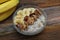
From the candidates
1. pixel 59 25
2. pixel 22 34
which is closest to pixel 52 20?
pixel 59 25

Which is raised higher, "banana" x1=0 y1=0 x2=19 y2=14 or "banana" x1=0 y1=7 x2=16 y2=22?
"banana" x1=0 y1=0 x2=19 y2=14

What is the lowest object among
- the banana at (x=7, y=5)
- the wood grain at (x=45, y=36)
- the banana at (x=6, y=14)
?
the wood grain at (x=45, y=36)

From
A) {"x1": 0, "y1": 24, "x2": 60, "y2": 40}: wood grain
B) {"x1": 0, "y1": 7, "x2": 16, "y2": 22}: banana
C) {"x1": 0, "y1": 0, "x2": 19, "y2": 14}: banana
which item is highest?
{"x1": 0, "y1": 0, "x2": 19, "y2": 14}: banana

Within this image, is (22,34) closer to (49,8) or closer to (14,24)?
(14,24)

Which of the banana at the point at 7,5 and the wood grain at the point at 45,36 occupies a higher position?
the banana at the point at 7,5

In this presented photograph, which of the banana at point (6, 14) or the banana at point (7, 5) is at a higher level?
the banana at point (7, 5)

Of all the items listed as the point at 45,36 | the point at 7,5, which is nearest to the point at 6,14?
the point at 7,5

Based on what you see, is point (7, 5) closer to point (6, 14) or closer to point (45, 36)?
point (6, 14)

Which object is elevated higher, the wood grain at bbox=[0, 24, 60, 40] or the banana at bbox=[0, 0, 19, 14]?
the banana at bbox=[0, 0, 19, 14]

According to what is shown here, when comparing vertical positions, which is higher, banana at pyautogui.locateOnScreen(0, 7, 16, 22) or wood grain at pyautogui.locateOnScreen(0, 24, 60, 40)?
banana at pyautogui.locateOnScreen(0, 7, 16, 22)

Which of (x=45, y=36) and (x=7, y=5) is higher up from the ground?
(x=7, y=5)

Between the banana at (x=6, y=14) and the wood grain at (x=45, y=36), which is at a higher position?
the banana at (x=6, y=14)
